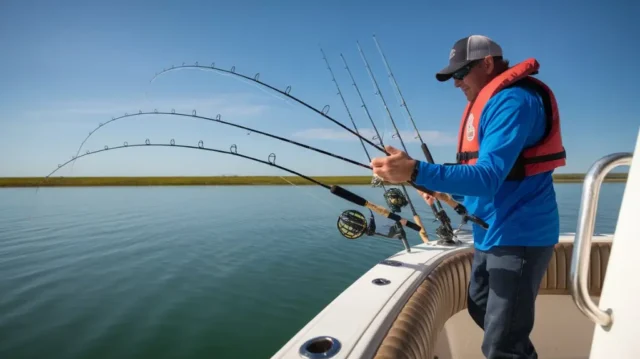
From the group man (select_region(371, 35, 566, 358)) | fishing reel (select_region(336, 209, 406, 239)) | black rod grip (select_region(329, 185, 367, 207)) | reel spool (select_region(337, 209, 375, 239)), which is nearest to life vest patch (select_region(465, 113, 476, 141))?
man (select_region(371, 35, 566, 358))

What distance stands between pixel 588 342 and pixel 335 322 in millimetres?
3055

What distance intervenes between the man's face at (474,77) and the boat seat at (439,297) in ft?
3.55

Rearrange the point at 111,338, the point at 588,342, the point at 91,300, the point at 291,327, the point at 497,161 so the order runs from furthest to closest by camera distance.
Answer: the point at 91,300, the point at 291,327, the point at 111,338, the point at 588,342, the point at 497,161

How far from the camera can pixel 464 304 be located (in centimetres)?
260

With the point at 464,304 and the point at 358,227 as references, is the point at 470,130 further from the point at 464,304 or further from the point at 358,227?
the point at 464,304

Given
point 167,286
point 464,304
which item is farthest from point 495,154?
point 167,286

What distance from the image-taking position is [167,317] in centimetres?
479

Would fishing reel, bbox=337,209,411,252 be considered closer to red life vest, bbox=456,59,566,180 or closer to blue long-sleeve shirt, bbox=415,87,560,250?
blue long-sleeve shirt, bbox=415,87,560,250

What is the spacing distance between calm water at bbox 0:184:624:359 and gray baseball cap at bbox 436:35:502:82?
5.87ft

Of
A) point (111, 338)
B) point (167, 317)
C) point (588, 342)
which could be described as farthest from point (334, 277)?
point (588, 342)

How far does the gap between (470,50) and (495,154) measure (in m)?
0.71

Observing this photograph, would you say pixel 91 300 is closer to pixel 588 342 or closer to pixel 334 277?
pixel 334 277

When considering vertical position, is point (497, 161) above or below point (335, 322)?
above

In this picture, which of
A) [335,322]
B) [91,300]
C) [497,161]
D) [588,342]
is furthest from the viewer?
[91,300]
